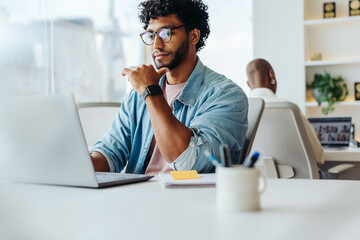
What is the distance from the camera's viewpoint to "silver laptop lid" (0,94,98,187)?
99 centimetres

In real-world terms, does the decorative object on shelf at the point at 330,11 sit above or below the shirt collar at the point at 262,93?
above

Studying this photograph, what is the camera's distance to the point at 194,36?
1966 mm

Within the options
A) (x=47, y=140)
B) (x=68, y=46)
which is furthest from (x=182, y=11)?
(x=68, y=46)

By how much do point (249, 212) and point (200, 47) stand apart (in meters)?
1.39

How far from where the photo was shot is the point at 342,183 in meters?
1.13

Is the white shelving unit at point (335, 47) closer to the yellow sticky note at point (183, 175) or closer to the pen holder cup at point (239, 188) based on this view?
the yellow sticky note at point (183, 175)

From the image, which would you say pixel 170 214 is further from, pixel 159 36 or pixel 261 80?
pixel 261 80

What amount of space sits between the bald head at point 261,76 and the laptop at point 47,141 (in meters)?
2.08

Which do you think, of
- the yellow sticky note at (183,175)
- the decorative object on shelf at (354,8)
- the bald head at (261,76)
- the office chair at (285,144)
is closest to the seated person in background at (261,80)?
the bald head at (261,76)

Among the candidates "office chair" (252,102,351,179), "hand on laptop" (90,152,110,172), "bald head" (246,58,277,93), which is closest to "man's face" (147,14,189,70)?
"hand on laptop" (90,152,110,172)

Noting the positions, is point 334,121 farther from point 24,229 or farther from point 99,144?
point 24,229

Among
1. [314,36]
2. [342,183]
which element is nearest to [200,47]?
[342,183]

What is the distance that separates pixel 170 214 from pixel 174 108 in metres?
0.96

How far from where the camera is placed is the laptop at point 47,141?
989 mm
